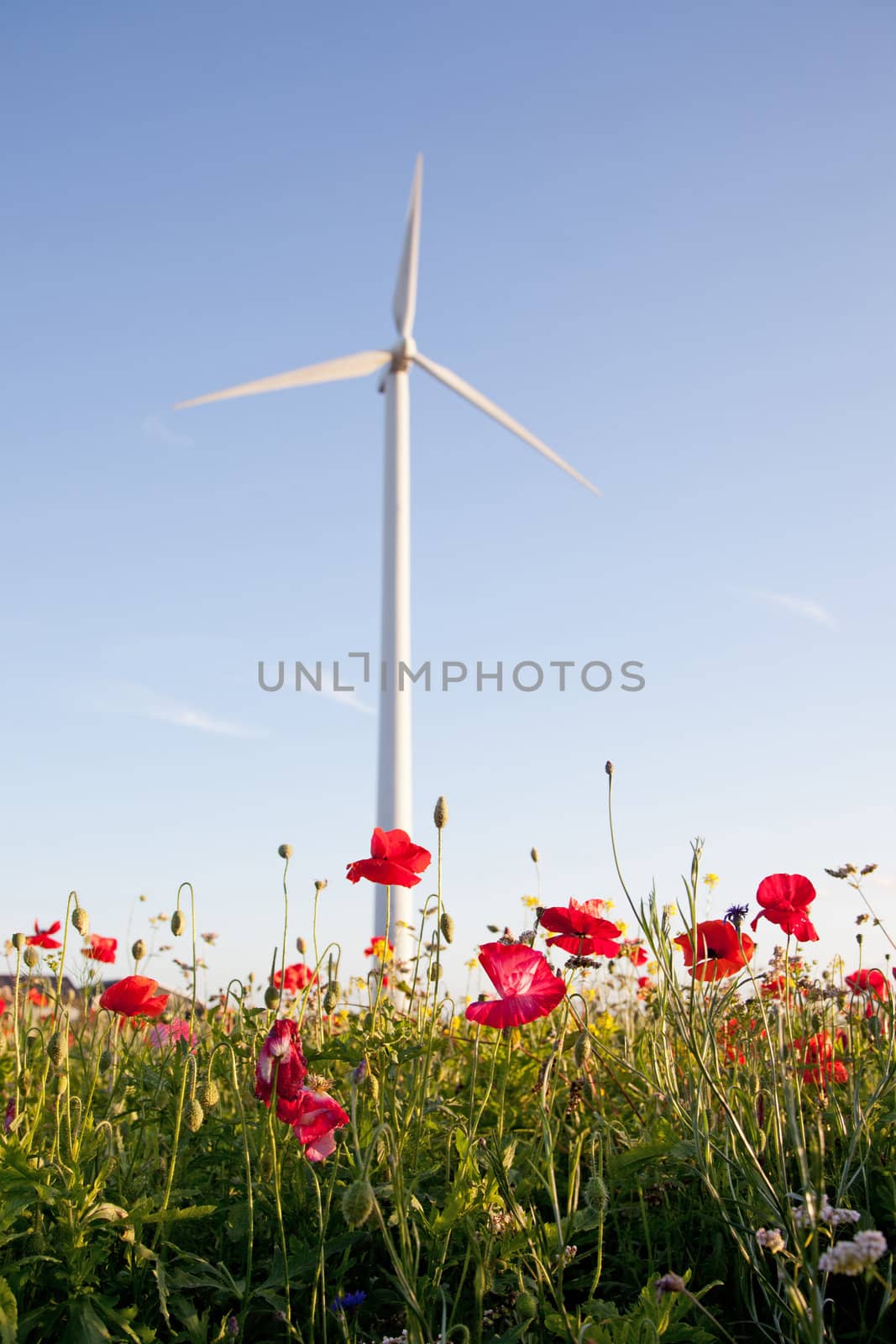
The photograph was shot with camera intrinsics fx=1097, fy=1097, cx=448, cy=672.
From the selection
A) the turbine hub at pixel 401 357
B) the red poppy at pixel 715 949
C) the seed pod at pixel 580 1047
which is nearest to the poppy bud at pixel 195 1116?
the seed pod at pixel 580 1047

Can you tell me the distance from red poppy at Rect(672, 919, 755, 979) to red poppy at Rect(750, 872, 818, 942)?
102 mm

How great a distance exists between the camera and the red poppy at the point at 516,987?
2.59 m

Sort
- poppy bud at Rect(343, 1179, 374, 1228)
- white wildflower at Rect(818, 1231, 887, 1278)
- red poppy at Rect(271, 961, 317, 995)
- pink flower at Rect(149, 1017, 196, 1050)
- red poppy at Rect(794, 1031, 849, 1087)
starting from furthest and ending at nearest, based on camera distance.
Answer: red poppy at Rect(271, 961, 317, 995) → pink flower at Rect(149, 1017, 196, 1050) → red poppy at Rect(794, 1031, 849, 1087) → poppy bud at Rect(343, 1179, 374, 1228) → white wildflower at Rect(818, 1231, 887, 1278)

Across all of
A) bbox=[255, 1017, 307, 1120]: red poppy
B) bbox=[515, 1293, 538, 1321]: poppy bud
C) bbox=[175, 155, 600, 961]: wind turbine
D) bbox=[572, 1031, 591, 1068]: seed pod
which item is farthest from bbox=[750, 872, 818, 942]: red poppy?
bbox=[175, 155, 600, 961]: wind turbine

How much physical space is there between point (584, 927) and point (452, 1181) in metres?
0.83

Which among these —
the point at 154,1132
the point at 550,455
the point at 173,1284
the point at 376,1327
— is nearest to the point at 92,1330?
the point at 173,1284

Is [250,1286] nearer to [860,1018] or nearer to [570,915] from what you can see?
[570,915]

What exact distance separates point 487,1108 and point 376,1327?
1.28m

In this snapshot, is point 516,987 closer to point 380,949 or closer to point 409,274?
point 380,949

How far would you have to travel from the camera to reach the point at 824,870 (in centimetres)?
384

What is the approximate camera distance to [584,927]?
3062mm

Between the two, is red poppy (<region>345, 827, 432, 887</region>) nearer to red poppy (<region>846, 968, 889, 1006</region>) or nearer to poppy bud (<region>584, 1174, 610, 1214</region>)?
poppy bud (<region>584, 1174, 610, 1214</region>)

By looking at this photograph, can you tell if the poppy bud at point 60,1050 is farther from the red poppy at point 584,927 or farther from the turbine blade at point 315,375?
the turbine blade at point 315,375

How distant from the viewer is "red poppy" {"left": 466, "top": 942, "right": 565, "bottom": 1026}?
8.49ft
